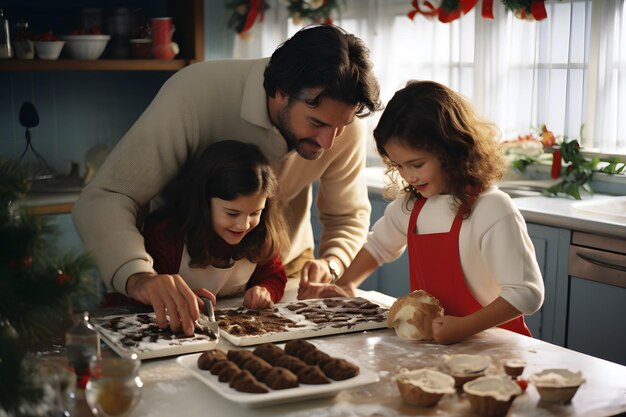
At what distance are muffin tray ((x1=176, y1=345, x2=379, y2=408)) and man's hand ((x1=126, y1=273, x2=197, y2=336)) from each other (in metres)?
0.24

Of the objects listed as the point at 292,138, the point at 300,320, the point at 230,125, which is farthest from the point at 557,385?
the point at 230,125

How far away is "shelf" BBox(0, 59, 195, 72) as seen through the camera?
3641 mm

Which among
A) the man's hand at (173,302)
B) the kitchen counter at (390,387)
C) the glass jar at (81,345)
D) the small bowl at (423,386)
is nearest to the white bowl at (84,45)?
the man's hand at (173,302)

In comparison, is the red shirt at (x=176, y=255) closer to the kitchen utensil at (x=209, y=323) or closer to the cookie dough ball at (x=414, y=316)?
the kitchen utensil at (x=209, y=323)

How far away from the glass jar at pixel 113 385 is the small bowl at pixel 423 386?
413mm

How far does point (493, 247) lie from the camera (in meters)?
1.84

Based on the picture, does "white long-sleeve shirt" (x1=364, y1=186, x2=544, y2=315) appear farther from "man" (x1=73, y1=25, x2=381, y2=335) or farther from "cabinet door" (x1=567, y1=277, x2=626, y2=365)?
"cabinet door" (x1=567, y1=277, x2=626, y2=365)

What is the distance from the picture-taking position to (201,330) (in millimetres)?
1716

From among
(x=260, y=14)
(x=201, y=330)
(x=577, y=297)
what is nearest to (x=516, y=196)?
(x=577, y=297)

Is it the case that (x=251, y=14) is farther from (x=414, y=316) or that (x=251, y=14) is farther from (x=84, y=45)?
(x=414, y=316)

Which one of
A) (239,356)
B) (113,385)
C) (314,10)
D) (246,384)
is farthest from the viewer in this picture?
(314,10)

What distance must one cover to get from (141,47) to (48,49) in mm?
452

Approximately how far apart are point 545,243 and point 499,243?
139 centimetres

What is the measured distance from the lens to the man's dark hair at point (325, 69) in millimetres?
1987
